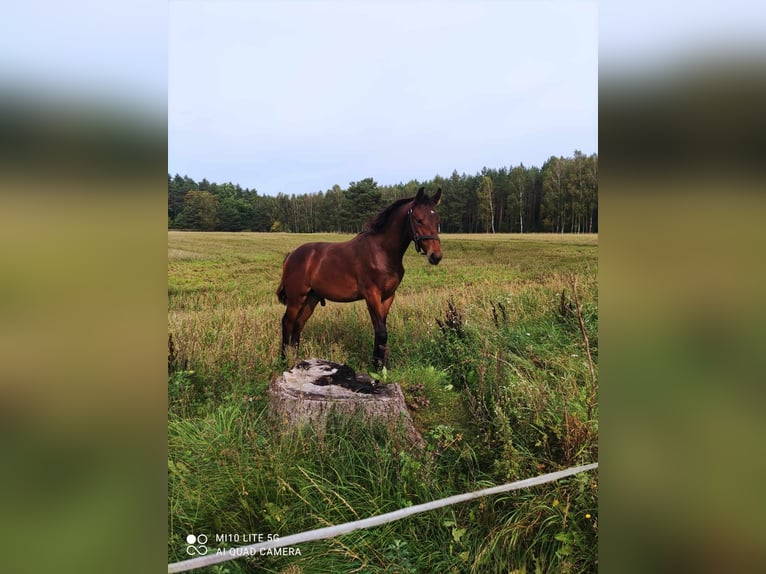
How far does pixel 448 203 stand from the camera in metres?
2.62

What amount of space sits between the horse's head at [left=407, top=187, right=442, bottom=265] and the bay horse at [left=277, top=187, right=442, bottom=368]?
0.08 m

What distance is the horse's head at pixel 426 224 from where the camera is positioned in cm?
257

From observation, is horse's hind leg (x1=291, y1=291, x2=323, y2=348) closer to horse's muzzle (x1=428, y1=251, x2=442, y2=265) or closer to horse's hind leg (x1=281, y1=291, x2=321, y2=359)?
horse's hind leg (x1=281, y1=291, x2=321, y2=359)

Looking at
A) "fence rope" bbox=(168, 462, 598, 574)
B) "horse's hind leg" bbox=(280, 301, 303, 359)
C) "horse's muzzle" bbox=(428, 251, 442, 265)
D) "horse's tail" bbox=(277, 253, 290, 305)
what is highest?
"horse's muzzle" bbox=(428, 251, 442, 265)

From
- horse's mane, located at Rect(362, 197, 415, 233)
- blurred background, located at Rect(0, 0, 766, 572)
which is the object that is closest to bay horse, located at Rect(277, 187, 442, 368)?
horse's mane, located at Rect(362, 197, 415, 233)

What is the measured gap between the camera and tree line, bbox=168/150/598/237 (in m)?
2.42

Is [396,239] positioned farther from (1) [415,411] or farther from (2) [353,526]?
(2) [353,526]

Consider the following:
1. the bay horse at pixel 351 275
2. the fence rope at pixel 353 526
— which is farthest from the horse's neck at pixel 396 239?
the fence rope at pixel 353 526

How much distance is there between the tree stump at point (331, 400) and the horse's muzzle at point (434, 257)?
2.94 ft

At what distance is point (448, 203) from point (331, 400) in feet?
4.98

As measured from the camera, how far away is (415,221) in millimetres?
2602
